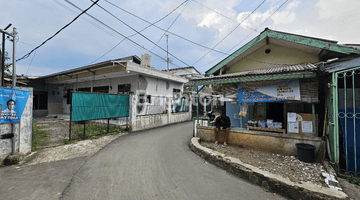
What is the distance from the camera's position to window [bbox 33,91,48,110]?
1691 centimetres

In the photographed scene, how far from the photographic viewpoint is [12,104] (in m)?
4.42

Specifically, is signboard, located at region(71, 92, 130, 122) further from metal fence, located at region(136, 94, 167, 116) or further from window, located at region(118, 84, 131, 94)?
window, located at region(118, 84, 131, 94)

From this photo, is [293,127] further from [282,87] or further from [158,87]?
[158,87]

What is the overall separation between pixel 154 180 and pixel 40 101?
20937mm

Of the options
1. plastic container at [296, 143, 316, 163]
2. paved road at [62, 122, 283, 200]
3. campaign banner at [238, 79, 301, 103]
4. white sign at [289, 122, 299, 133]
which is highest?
campaign banner at [238, 79, 301, 103]

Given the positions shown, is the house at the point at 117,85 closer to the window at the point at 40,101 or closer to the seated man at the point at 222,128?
the window at the point at 40,101

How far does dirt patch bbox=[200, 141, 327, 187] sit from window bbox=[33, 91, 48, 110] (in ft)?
69.4

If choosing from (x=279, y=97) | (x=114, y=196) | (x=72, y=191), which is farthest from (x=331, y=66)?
(x=72, y=191)

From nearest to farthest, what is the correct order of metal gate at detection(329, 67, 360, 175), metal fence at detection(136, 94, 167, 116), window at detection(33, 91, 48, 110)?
metal gate at detection(329, 67, 360, 175), metal fence at detection(136, 94, 167, 116), window at detection(33, 91, 48, 110)

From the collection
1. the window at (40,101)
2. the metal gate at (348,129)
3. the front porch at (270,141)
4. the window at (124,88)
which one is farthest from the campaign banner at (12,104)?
the window at (40,101)

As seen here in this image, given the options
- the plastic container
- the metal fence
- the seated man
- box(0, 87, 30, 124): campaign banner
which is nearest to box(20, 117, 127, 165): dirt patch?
box(0, 87, 30, 124): campaign banner

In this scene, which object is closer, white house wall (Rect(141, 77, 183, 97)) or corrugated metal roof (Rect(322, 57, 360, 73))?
corrugated metal roof (Rect(322, 57, 360, 73))

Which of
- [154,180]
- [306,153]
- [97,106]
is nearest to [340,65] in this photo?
[306,153]

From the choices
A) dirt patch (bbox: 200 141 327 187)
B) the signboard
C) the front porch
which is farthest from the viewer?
the signboard
